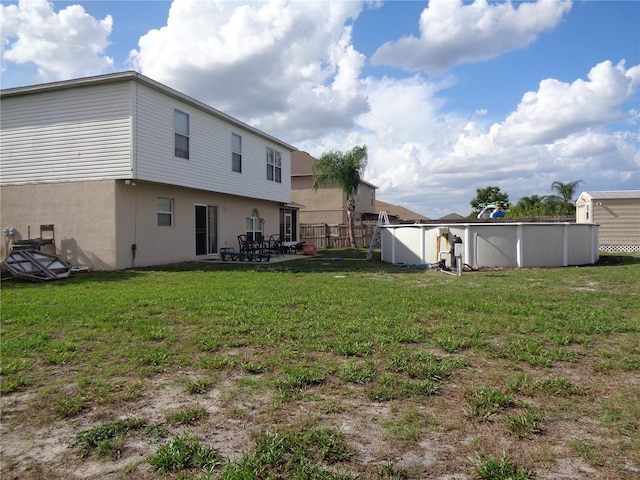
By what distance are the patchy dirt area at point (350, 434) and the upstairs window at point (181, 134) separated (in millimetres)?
11335

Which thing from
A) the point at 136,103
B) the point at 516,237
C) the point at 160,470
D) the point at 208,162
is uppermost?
the point at 136,103

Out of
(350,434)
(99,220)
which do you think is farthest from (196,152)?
(350,434)

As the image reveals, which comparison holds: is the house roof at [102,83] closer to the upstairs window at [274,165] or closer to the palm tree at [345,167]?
the upstairs window at [274,165]

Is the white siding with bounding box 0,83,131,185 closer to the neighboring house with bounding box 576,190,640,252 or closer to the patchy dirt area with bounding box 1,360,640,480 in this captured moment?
the patchy dirt area with bounding box 1,360,640,480

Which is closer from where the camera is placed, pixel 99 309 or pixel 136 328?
pixel 136 328

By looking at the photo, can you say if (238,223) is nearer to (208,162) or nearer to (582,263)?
(208,162)

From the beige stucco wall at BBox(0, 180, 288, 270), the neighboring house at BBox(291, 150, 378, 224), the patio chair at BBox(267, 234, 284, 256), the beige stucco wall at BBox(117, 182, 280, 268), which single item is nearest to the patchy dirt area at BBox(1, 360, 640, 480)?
the beige stucco wall at BBox(0, 180, 288, 270)

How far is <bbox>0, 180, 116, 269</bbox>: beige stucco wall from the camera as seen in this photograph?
11898 mm

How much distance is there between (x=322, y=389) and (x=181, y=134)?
40.2 feet

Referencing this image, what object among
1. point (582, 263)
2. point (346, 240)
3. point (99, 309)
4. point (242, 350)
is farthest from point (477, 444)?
point (346, 240)

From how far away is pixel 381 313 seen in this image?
5.96 metres

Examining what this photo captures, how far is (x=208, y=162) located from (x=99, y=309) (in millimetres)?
9504

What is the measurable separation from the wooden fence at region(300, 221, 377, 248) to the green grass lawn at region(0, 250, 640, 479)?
18.1 metres

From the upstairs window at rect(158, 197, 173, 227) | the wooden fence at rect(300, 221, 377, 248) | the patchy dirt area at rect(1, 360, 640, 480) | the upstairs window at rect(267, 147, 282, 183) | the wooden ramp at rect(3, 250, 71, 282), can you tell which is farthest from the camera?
the wooden fence at rect(300, 221, 377, 248)
